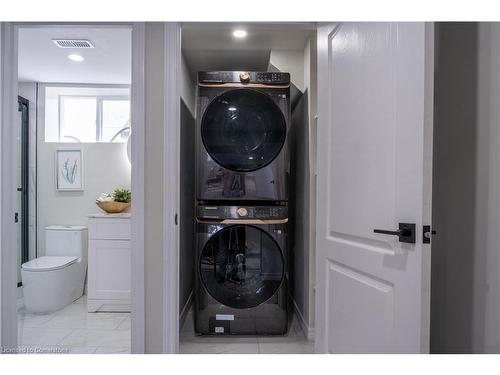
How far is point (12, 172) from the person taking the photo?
64.4 inches

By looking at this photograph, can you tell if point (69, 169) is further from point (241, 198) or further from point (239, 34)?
point (239, 34)

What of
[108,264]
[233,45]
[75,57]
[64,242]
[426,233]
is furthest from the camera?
[64,242]

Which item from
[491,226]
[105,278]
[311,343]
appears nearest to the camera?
[491,226]

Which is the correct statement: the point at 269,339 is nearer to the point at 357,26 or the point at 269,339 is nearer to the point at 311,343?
the point at 311,343

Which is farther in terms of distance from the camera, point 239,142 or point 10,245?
point 239,142

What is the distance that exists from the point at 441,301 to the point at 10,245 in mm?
2132

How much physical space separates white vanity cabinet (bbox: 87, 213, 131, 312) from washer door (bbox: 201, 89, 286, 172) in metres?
1.12

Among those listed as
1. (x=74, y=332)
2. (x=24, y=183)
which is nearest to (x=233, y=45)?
(x=74, y=332)

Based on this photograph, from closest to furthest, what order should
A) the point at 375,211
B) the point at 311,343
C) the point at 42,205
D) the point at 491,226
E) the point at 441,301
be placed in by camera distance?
the point at 491,226 → the point at 375,211 → the point at 441,301 → the point at 311,343 → the point at 42,205

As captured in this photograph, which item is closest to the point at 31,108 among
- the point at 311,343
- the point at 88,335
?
the point at 88,335

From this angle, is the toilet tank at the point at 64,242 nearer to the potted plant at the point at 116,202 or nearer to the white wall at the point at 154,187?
the potted plant at the point at 116,202

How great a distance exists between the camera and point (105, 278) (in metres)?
2.64

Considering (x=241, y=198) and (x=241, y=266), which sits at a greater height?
(x=241, y=198)

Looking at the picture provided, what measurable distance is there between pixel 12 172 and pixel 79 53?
1549 mm
